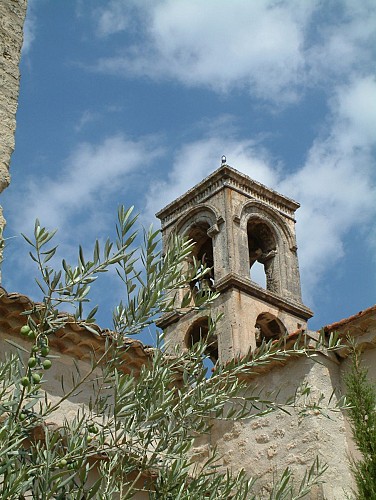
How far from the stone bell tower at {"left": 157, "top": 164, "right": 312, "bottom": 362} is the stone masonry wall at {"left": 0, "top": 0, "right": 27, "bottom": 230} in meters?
9.99

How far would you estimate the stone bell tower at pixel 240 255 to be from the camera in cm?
1455

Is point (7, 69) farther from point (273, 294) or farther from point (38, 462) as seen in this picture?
point (273, 294)

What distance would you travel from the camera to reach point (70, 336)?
6371 mm

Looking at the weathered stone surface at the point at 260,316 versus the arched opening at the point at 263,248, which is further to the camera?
the arched opening at the point at 263,248

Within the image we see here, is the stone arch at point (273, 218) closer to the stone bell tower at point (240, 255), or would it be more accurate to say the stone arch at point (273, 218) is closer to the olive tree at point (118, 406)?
the stone bell tower at point (240, 255)

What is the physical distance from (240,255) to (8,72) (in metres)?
12.0

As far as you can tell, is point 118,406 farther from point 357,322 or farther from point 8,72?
point 357,322

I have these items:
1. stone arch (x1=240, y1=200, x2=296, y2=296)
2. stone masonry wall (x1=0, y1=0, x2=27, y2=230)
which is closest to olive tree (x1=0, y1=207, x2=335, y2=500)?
stone masonry wall (x1=0, y1=0, x2=27, y2=230)

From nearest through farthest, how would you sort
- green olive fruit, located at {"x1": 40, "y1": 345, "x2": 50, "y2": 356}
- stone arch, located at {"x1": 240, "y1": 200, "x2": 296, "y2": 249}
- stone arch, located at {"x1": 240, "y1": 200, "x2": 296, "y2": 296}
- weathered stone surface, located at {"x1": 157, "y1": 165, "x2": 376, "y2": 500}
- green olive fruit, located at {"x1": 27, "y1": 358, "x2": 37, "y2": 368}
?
green olive fruit, located at {"x1": 27, "y1": 358, "x2": 37, "y2": 368}, green olive fruit, located at {"x1": 40, "y1": 345, "x2": 50, "y2": 356}, weathered stone surface, located at {"x1": 157, "y1": 165, "x2": 376, "y2": 500}, stone arch, located at {"x1": 240, "y1": 200, "x2": 296, "y2": 296}, stone arch, located at {"x1": 240, "y1": 200, "x2": 296, "y2": 249}

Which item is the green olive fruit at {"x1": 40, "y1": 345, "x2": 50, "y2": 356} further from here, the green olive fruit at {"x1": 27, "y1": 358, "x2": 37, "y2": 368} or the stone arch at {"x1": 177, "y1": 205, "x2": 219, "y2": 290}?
the stone arch at {"x1": 177, "y1": 205, "x2": 219, "y2": 290}

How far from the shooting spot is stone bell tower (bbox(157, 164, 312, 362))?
1455 centimetres

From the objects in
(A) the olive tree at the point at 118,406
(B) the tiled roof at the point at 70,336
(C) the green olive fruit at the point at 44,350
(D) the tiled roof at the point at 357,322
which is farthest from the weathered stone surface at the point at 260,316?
(C) the green olive fruit at the point at 44,350

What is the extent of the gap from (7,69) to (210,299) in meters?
1.59

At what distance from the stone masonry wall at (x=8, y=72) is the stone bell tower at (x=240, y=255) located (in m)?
9.99
